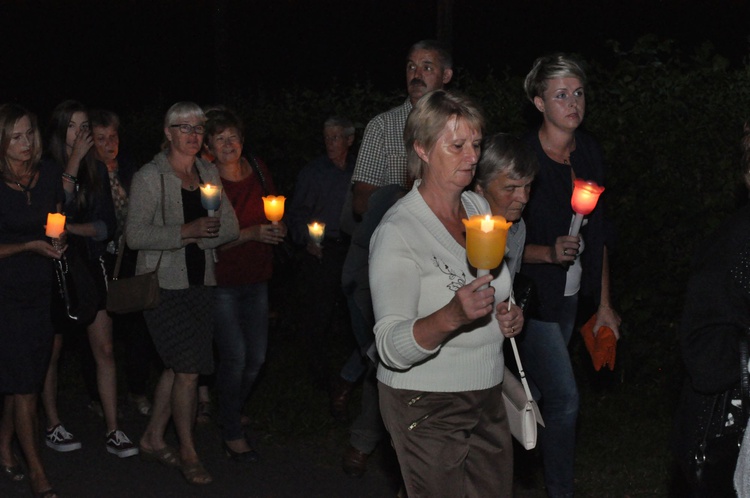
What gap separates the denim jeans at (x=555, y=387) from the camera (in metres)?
5.47

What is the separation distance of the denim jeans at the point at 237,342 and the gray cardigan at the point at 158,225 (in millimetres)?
308

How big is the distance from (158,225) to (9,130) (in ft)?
3.36

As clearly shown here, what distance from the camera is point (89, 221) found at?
7.03 m

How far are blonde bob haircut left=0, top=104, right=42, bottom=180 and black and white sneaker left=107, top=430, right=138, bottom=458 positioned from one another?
2100 millimetres

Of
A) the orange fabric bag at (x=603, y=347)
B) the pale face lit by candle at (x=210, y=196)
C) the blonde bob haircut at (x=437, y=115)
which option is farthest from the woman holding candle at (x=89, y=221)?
the blonde bob haircut at (x=437, y=115)

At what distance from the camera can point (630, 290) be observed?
780 centimetres

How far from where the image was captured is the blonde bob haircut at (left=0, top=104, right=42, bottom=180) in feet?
19.6

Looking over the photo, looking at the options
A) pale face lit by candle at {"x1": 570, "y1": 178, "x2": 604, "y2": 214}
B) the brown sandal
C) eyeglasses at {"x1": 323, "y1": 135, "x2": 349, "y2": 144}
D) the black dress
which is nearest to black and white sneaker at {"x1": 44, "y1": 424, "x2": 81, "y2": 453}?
the brown sandal

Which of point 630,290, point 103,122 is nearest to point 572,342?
point 630,290

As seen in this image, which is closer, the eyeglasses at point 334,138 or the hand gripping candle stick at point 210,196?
the hand gripping candle stick at point 210,196

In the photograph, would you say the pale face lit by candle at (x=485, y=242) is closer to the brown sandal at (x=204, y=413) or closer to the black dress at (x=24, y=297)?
the black dress at (x=24, y=297)

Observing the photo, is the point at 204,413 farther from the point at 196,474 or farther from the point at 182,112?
the point at 182,112

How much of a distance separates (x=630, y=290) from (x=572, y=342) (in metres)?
0.68

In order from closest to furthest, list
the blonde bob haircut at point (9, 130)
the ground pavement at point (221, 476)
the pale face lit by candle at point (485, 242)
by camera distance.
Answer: the pale face lit by candle at point (485, 242) < the blonde bob haircut at point (9, 130) < the ground pavement at point (221, 476)
